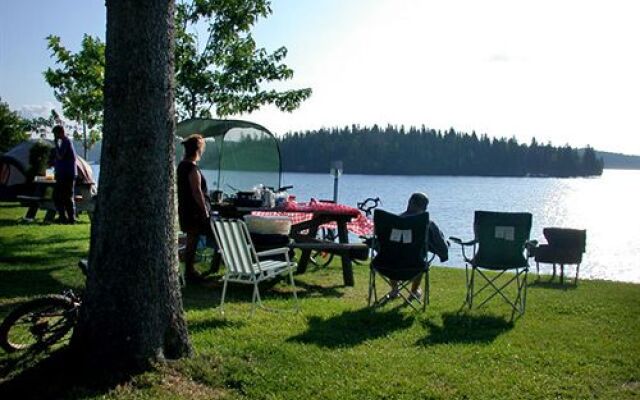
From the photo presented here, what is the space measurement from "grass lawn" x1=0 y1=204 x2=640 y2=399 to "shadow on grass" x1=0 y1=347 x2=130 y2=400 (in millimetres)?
35

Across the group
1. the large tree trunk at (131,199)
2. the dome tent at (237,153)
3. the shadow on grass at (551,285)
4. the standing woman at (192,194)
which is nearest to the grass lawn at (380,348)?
the large tree trunk at (131,199)

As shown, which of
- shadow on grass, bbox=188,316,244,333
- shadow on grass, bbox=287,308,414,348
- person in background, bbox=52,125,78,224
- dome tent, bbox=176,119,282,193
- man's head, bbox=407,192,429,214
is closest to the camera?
shadow on grass, bbox=287,308,414,348

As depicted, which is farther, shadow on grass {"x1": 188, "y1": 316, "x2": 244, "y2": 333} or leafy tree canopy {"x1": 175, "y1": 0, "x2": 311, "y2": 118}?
leafy tree canopy {"x1": 175, "y1": 0, "x2": 311, "y2": 118}

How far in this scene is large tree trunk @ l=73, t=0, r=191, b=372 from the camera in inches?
167

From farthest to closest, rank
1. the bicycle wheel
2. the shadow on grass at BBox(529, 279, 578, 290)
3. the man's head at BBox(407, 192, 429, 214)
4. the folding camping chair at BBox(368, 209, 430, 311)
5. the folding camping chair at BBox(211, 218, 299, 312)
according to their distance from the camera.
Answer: the shadow on grass at BBox(529, 279, 578, 290) → the man's head at BBox(407, 192, 429, 214) → the folding camping chair at BBox(368, 209, 430, 311) → the folding camping chair at BBox(211, 218, 299, 312) → the bicycle wheel

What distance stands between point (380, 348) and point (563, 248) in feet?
23.4

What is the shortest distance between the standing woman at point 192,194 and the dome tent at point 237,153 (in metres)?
4.84

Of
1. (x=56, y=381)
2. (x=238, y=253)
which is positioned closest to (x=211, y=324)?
(x=238, y=253)

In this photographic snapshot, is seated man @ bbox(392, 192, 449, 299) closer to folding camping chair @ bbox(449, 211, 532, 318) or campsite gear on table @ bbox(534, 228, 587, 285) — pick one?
folding camping chair @ bbox(449, 211, 532, 318)

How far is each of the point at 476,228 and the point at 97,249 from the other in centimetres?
449

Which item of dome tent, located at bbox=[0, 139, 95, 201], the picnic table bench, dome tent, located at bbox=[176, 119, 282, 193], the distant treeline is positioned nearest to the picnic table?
dome tent, located at bbox=[176, 119, 282, 193]

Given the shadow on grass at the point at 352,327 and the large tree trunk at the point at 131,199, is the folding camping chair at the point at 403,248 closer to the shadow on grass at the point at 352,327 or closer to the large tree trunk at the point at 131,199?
the shadow on grass at the point at 352,327

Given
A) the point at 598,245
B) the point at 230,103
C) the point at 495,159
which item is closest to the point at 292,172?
the point at 495,159

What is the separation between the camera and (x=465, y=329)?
6344 mm
